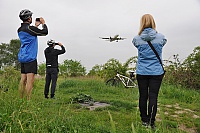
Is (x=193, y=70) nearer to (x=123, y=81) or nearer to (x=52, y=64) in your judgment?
(x=123, y=81)

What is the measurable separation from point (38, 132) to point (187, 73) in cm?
965

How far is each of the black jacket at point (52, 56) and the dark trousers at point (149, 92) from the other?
12.5 ft

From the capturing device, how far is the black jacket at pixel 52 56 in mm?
7754

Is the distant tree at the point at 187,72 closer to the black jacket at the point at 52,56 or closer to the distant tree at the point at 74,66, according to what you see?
the black jacket at the point at 52,56

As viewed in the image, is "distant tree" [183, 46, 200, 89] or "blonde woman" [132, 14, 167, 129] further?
"distant tree" [183, 46, 200, 89]

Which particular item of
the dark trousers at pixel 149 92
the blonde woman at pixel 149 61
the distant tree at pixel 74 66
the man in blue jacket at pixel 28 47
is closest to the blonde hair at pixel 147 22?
the blonde woman at pixel 149 61

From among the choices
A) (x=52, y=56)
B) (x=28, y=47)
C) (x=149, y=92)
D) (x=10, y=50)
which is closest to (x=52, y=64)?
(x=52, y=56)

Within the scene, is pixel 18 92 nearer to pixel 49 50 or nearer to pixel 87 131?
pixel 87 131

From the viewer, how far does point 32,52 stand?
16.4ft

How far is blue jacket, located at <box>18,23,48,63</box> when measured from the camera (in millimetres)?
4961

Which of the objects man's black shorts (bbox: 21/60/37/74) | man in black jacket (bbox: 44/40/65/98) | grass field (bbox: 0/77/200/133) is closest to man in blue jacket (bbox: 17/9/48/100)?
man's black shorts (bbox: 21/60/37/74)

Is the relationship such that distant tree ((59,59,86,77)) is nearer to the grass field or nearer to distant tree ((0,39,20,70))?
the grass field

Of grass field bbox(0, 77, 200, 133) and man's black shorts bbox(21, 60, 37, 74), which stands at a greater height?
man's black shorts bbox(21, 60, 37, 74)

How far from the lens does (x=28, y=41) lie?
4.98 metres
